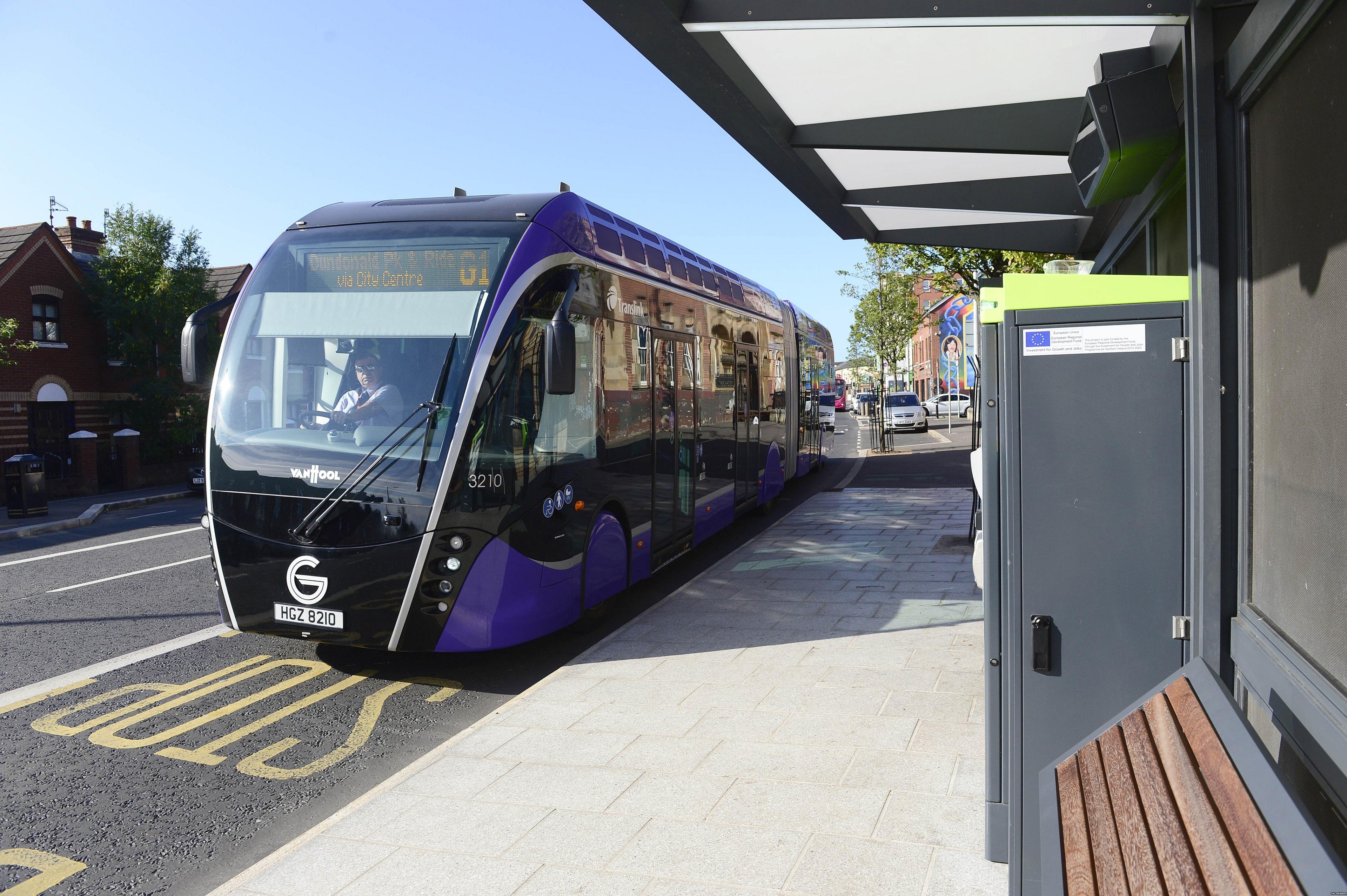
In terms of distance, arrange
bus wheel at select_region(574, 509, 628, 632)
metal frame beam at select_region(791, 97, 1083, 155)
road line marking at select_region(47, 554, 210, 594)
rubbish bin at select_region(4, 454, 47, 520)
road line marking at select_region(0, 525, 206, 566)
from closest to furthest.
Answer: metal frame beam at select_region(791, 97, 1083, 155) < bus wheel at select_region(574, 509, 628, 632) < road line marking at select_region(47, 554, 210, 594) < road line marking at select_region(0, 525, 206, 566) < rubbish bin at select_region(4, 454, 47, 520)

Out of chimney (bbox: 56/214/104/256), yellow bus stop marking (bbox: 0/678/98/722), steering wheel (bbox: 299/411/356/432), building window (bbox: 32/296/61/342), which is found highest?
chimney (bbox: 56/214/104/256)

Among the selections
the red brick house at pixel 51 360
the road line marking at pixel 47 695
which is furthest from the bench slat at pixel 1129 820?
the red brick house at pixel 51 360

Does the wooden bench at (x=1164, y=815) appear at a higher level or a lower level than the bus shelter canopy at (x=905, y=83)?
lower

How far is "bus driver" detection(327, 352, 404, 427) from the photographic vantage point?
20.0 feet

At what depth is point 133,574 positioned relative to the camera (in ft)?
36.6

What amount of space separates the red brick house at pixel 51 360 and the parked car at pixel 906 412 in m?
26.2

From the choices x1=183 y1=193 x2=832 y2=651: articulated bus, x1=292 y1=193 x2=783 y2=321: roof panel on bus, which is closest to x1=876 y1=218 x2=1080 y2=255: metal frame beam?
x1=292 y1=193 x2=783 y2=321: roof panel on bus

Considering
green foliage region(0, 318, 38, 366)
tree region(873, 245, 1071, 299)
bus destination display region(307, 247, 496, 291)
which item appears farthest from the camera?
tree region(873, 245, 1071, 299)

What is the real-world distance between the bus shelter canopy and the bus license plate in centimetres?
382

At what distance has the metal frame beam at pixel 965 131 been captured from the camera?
4801 millimetres

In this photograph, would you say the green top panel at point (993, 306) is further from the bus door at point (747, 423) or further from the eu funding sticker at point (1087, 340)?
the bus door at point (747, 423)

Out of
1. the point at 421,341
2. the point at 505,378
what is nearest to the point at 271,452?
the point at 421,341

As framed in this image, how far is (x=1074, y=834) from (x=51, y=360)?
31917mm

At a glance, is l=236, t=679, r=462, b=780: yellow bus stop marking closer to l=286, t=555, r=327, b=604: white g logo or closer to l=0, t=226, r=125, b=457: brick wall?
l=286, t=555, r=327, b=604: white g logo
